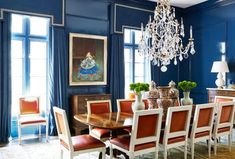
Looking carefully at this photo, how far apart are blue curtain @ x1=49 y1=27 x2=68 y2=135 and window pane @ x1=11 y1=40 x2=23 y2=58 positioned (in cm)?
65

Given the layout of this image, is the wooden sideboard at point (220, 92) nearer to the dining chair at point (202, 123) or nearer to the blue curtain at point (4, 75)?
the dining chair at point (202, 123)

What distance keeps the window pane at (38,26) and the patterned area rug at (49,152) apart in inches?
94.0

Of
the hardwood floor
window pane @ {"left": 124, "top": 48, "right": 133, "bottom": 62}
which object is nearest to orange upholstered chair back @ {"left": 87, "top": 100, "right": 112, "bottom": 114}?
the hardwood floor

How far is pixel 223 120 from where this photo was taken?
4.01 metres

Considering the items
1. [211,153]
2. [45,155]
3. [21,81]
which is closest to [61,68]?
[21,81]

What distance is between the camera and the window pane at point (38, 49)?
17.7 feet

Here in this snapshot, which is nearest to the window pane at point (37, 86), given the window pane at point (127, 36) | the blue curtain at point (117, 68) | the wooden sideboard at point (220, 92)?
the blue curtain at point (117, 68)

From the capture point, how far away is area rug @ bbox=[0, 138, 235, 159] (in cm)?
389

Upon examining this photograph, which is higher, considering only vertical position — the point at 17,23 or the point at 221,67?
the point at 17,23

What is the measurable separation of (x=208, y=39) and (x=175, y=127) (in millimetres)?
3983

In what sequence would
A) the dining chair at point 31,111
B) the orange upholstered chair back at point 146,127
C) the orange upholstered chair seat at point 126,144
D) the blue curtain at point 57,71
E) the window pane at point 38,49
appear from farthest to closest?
the window pane at point 38,49
the blue curtain at point 57,71
the dining chair at point 31,111
the orange upholstered chair seat at point 126,144
the orange upholstered chair back at point 146,127

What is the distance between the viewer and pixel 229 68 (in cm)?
601

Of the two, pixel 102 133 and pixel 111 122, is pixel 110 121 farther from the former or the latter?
pixel 102 133

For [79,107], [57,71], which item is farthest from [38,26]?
[79,107]
